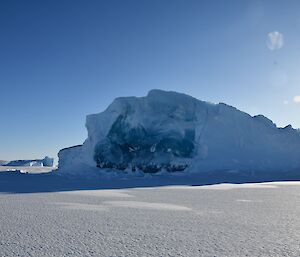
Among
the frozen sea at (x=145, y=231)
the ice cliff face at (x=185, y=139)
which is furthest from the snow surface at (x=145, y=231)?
the ice cliff face at (x=185, y=139)

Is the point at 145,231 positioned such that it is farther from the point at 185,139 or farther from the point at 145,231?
the point at 185,139

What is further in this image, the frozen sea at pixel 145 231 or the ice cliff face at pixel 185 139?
the ice cliff face at pixel 185 139

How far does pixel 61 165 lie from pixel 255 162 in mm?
11325

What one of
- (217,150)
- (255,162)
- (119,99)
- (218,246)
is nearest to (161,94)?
(119,99)

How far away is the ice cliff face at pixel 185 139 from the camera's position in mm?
17312

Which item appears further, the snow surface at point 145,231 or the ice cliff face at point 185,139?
the ice cliff face at point 185,139

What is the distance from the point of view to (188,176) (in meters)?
15.5

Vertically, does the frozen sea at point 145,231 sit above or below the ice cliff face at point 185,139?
below

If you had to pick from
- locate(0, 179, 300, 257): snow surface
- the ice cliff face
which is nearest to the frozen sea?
locate(0, 179, 300, 257): snow surface

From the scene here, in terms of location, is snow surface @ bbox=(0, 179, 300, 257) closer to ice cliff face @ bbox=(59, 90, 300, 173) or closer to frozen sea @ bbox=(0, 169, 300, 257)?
frozen sea @ bbox=(0, 169, 300, 257)

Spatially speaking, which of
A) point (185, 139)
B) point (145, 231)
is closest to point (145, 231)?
point (145, 231)

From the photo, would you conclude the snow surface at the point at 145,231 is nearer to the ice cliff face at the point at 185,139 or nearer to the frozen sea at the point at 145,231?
the frozen sea at the point at 145,231

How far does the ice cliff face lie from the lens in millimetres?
17312

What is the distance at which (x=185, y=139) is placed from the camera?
17.9 meters
